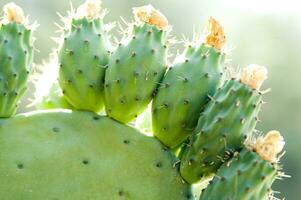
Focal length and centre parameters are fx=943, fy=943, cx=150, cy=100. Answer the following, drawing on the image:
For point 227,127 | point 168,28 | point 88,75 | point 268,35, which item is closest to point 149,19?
point 168,28

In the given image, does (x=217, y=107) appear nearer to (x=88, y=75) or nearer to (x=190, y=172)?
(x=190, y=172)

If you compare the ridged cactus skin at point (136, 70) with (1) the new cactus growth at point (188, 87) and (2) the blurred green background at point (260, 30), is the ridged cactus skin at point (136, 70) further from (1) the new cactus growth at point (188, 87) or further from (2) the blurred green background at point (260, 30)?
(2) the blurred green background at point (260, 30)

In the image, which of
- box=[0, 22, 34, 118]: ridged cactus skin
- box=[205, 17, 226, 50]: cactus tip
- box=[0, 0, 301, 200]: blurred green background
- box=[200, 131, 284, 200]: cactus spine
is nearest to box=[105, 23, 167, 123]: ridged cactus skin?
box=[205, 17, 226, 50]: cactus tip

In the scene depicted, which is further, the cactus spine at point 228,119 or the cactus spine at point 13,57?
the cactus spine at point 13,57

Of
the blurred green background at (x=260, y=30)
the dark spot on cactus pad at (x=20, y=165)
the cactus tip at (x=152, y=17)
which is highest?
the cactus tip at (x=152, y=17)

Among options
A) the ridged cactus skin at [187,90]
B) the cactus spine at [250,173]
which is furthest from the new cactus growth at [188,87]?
the cactus spine at [250,173]

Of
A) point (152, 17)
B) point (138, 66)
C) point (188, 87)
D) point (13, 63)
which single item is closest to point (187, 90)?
point (188, 87)

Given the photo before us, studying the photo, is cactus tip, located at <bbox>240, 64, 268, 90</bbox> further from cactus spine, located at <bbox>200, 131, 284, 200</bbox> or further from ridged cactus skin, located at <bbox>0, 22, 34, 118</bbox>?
ridged cactus skin, located at <bbox>0, 22, 34, 118</bbox>
